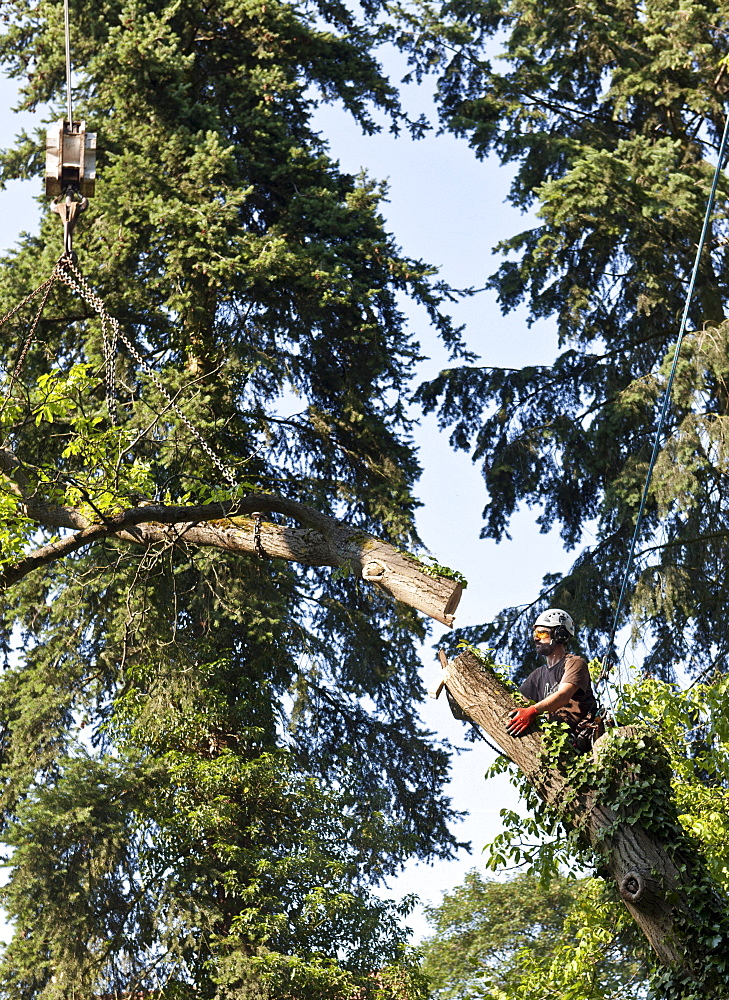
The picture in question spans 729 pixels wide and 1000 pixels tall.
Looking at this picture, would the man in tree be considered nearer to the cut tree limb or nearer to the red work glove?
the red work glove

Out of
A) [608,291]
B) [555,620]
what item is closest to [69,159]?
[555,620]

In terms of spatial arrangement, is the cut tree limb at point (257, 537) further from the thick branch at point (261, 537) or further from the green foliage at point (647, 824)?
the green foliage at point (647, 824)

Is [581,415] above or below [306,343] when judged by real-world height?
below

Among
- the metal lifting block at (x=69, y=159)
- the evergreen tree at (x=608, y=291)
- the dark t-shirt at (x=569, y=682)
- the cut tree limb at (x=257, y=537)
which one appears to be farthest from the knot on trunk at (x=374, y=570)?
the evergreen tree at (x=608, y=291)

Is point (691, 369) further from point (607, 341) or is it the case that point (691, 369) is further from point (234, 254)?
point (234, 254)

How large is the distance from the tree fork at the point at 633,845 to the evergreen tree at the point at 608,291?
27.0 feet

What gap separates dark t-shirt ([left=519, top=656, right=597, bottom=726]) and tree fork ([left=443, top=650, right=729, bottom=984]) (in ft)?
0.64

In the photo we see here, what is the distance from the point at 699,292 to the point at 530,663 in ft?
16.0

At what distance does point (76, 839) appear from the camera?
1262 cm

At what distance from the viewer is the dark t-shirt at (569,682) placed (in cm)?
614

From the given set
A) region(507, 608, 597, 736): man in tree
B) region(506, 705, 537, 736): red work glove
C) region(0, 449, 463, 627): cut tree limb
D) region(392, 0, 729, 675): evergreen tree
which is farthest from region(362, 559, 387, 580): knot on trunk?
region(392, 0, 729, 675): evergreen tree

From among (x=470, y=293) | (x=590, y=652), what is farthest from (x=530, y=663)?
(x=470, y=293)

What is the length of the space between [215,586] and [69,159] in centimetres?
633

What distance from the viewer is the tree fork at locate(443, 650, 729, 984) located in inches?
214
